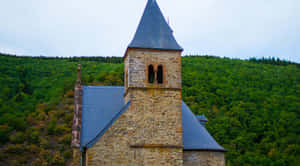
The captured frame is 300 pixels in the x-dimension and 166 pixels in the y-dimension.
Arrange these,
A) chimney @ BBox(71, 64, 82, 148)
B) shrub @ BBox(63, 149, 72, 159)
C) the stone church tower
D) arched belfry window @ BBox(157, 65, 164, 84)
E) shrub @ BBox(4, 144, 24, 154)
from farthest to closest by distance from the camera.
Answer: shrub @ BBox(4, 144, 24, 154)
shrub @ BBox(63, 149, 72, 159)
chimney @ BBox(71, 64, 82, 148)
arched belfry window @ BBox(157, 65, 164, 84)
the stone church tower

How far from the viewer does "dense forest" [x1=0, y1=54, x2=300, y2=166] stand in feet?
112

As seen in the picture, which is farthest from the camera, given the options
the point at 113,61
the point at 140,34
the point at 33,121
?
the point at 113,61

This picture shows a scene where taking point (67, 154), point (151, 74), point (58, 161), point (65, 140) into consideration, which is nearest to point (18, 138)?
point (65, 140)

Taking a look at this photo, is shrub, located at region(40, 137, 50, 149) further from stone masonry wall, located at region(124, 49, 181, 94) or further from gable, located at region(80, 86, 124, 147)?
stone masonry wall, located at region(124, 49, 181, 94)

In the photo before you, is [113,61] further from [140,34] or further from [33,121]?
[140,34]

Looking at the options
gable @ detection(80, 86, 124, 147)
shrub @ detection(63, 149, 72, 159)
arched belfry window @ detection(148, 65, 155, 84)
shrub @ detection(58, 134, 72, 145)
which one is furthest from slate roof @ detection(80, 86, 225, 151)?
shrub @ detection(58, 134, 72, 145)

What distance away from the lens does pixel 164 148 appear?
648 inches

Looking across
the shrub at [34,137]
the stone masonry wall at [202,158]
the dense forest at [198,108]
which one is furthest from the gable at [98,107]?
the shrub at [34,137]

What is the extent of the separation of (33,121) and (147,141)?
26403 millimetres

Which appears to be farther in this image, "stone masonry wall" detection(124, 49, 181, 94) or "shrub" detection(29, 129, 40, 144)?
"shrub" detection(29, 129, 40, 144)

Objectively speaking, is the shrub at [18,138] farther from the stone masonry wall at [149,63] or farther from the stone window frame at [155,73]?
the stone window frame at [155,73]

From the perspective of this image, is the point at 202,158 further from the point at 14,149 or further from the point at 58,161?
the point at 14,149

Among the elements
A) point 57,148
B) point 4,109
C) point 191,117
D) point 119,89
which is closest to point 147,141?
point 191,117

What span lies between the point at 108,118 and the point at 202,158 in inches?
239
